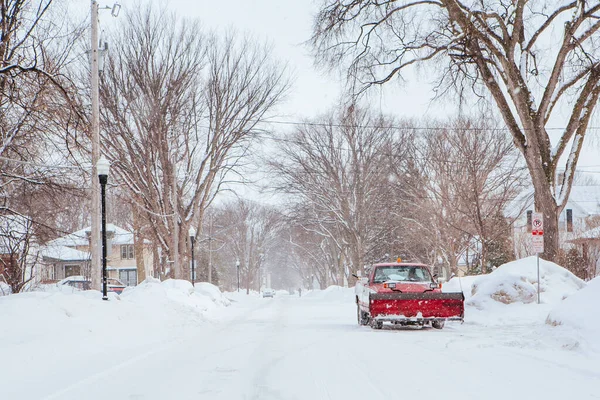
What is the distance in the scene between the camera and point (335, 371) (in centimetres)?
889

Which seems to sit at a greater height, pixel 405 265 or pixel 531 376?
pixel 405 265

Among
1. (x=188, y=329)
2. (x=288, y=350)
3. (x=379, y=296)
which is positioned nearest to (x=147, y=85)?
(x=188, y=329)

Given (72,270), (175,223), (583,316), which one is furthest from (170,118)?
(72,270)

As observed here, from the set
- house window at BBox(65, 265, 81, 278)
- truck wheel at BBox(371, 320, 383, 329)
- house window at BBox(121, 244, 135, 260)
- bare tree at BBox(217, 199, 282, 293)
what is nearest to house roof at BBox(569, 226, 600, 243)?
truck wheel at BBox(371, 320, 383, 329)

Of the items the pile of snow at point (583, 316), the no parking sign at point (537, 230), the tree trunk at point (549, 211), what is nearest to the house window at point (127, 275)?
the tree trunk at point (549, 211)

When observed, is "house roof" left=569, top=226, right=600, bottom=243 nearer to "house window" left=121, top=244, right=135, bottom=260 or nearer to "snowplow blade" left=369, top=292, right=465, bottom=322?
"snowplow blade" left=369, top=292, right=465, bottom=322

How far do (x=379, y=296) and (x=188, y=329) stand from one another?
17.4ft

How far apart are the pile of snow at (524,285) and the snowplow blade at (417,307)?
3.88m

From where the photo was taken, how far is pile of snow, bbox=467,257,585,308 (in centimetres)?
1875

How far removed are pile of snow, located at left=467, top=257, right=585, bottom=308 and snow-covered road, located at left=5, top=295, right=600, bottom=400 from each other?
530 centimetres

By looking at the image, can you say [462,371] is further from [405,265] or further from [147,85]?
[147,85]

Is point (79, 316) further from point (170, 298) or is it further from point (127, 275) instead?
point (127, 275)

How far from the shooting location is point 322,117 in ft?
145

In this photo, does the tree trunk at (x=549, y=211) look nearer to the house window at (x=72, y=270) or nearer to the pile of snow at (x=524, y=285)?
the pile of snow at (x=524, y=285)
